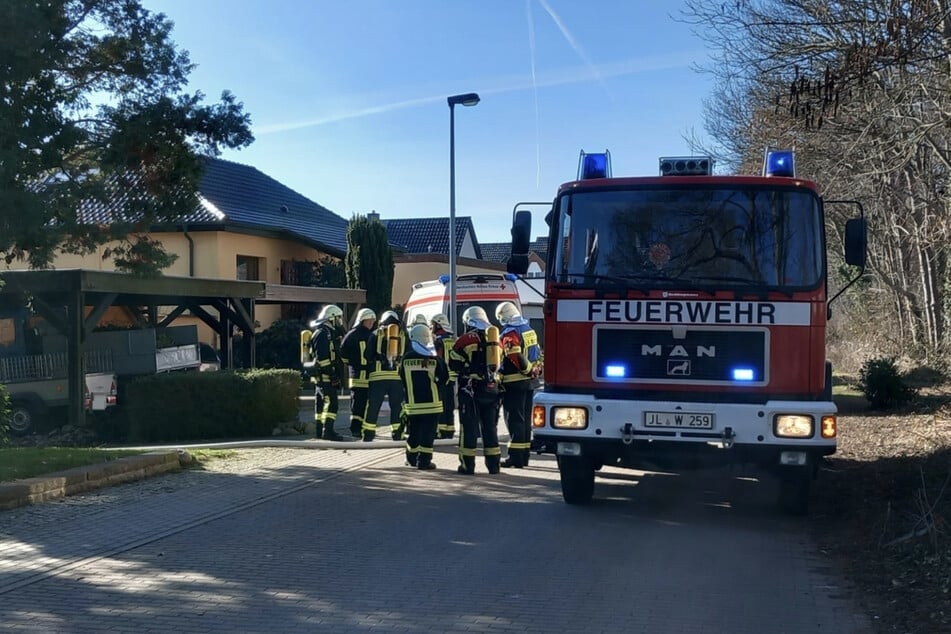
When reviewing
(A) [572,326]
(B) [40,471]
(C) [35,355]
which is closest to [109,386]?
(C) [35,355]

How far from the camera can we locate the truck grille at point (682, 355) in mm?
Answer: 7973

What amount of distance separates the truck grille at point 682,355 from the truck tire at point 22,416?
514 inches

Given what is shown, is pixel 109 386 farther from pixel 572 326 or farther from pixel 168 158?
pixel 572 326

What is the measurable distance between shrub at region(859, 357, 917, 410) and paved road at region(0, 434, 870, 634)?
779cm

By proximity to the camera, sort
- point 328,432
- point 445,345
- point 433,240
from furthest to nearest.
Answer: point 433,240 → point 328,432 → point 445,345

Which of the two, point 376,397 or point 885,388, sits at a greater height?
point 376,397

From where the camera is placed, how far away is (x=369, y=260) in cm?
3266

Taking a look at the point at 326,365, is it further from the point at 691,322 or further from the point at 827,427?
the point at 827,427

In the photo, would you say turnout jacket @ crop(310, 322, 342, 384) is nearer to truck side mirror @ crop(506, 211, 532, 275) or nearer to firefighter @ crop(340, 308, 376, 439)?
firefighter @ crop(340, 308, 376, 439)

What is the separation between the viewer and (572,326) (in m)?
8.24

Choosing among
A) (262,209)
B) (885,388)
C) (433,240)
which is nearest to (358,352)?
(885,388)

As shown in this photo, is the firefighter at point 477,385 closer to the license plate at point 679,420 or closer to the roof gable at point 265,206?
the license plate at point 679,420

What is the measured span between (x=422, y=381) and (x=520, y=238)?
2.93 metres

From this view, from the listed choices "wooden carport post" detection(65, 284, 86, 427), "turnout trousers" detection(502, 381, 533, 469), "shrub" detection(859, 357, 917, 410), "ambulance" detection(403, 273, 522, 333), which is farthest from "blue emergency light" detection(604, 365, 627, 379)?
"ambulance" detection(403, 273, 522, 333)
